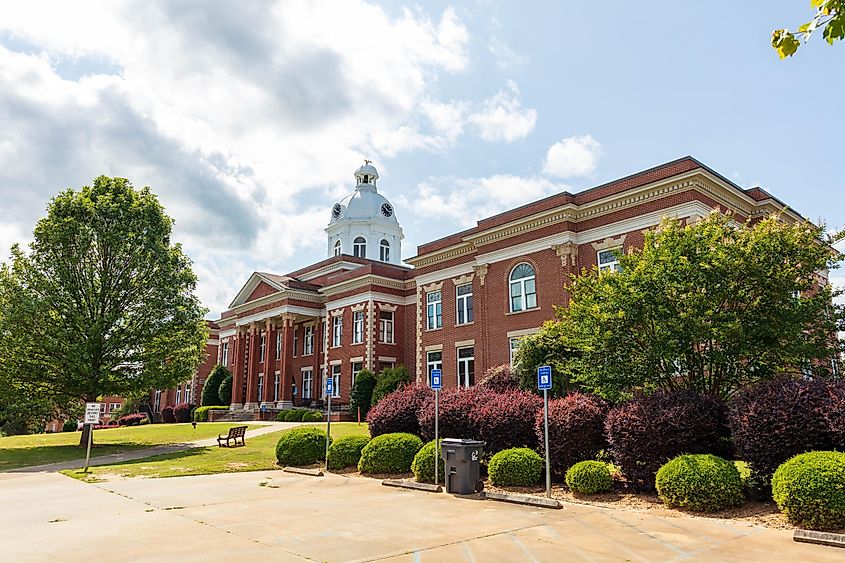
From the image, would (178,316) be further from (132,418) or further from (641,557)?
(132,418)

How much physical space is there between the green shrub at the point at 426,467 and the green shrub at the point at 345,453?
131 inches

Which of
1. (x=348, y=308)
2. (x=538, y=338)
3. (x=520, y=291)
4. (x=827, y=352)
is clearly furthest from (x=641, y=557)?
(x=348, y=308)

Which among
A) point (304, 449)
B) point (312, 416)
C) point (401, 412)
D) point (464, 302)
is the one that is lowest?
point (304, 449)

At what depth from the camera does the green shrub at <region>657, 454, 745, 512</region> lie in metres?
10.5

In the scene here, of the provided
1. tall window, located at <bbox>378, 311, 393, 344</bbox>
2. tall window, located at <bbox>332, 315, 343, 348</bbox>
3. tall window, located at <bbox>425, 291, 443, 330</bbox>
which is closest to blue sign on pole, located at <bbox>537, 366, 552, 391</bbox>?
tall window, located at <bbox>425, 291, 443, 330</bbox>

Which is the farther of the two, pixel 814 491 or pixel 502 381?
pixel 502 381

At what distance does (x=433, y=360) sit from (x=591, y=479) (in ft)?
80.2

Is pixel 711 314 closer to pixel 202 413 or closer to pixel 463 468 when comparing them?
pixel 463 468

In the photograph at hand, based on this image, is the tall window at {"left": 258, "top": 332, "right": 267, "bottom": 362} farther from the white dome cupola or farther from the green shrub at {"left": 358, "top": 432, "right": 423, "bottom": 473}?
the green shrub at {"left": 358, "top": 432, "right": 423, "bottom": 473}

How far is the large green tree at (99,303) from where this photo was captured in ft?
85.3

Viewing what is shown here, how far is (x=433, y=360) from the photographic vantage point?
120 ft

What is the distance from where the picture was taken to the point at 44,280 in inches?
1035

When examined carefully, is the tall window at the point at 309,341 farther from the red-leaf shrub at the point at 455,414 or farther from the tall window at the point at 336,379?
the red-leaf shrub at the point at 455,414

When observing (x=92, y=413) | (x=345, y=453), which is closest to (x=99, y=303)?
(x=92, y=413)
